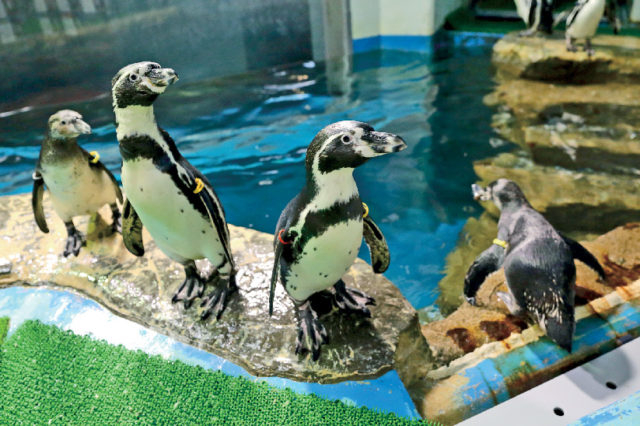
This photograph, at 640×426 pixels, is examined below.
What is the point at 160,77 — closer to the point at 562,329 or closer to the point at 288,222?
the point at 288,222

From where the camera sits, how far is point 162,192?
61.9 inches

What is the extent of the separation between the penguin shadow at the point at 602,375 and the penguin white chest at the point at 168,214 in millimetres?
1430

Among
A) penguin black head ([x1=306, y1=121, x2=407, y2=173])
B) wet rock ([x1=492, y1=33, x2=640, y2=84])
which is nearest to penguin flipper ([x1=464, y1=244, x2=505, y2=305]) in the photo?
penguin black head ([x1=306, y1=121, x2=407, y2=173])

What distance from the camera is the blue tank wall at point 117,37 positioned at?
4.57 metres

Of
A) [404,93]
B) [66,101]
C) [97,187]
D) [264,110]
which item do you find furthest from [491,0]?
[97,187]

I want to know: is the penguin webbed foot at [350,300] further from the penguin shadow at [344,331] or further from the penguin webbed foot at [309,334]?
the penguin webbed foot at [309,334]

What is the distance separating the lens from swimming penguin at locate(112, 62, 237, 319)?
4.72ft

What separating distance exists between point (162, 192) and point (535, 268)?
1593mm

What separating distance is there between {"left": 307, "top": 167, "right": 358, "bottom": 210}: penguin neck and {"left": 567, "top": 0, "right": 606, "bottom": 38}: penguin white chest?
4.81 metres

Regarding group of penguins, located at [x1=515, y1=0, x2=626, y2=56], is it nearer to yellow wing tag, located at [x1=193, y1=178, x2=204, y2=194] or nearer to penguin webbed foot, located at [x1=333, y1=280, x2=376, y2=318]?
penguin webbed foot, located at [x1=333, y1=280, x2=376, y2=318]

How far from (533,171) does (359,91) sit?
8.88 feet

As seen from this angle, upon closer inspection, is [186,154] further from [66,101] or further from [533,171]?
[533,171]

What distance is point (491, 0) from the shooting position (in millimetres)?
8250

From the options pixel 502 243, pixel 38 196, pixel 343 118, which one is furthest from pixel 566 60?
pixel 38 196
